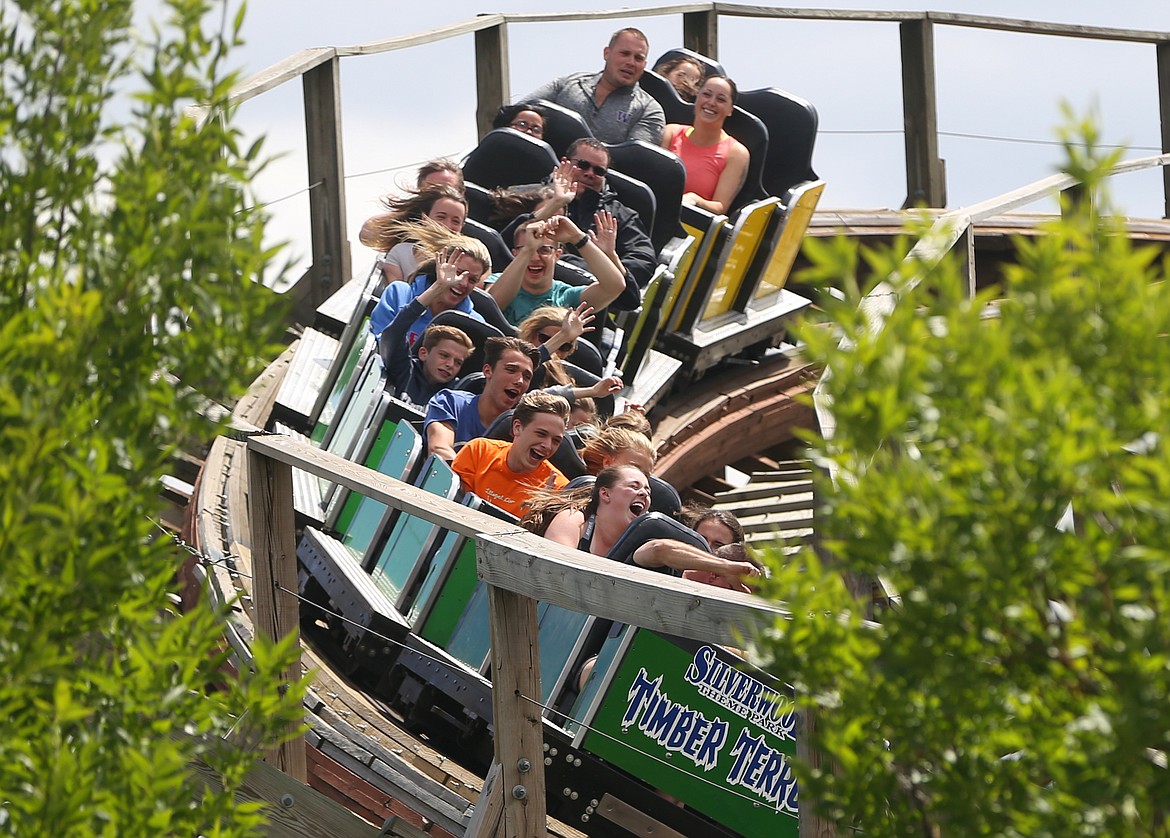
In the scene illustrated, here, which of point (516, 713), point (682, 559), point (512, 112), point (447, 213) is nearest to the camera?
point (516, 713)

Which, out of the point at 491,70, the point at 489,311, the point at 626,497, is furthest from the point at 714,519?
the point at 491,70

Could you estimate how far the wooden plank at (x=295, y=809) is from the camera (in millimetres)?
2438

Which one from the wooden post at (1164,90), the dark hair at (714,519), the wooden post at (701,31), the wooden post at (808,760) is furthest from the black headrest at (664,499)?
the wooden post at (1164,90)

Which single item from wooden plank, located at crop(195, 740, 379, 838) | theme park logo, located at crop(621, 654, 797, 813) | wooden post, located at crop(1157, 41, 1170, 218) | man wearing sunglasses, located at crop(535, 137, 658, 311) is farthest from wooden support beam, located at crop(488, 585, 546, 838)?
wooden post, located at crop(1157, 41, 1170, 218)

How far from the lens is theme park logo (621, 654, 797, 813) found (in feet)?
9.52

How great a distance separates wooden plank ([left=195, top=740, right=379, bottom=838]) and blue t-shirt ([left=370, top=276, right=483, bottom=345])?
2134 mm

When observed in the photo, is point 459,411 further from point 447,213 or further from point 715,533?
point 447,213

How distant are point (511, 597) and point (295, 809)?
1.67 feet

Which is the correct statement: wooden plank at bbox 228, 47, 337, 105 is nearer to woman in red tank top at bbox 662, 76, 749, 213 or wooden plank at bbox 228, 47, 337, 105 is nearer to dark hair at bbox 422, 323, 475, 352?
dark hair at bbox 422, 323, 475, 352

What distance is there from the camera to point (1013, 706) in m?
1.12

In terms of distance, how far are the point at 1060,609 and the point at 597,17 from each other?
20.2ft

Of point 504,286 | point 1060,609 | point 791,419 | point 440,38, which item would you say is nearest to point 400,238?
point 504,286

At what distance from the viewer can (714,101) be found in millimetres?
6402

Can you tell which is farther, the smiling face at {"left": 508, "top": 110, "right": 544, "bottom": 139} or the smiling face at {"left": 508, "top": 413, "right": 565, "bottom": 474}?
the smiling face at {"left": 508, "top": 110, "right": 544, "bottom": 139}
